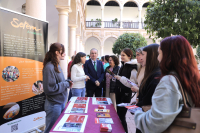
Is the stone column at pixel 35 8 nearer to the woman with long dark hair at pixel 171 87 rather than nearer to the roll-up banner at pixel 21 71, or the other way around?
the roll-up banner at pixel 21 71

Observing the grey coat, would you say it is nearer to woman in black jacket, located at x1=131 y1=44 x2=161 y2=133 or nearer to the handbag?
woman in black jacket, located at x1=131 y1=44 x2=161 y2=133

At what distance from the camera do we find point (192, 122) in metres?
0.88

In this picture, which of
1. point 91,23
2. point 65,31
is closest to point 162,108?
point 65,31

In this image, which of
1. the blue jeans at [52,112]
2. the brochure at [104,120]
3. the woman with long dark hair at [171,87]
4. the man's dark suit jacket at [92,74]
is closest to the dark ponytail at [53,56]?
the blue jeans at [52,112]

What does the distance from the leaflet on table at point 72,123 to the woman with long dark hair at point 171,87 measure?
65cm

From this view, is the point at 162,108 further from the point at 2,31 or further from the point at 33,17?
the point at 33,17

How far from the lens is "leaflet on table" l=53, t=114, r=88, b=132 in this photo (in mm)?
1438

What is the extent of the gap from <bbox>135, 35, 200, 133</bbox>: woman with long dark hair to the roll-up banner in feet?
6.39

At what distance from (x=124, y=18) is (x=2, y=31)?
2204cm

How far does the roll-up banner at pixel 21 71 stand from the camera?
6.98 ft

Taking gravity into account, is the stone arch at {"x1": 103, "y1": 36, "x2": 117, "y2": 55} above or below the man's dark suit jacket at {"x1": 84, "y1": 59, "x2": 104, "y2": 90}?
above

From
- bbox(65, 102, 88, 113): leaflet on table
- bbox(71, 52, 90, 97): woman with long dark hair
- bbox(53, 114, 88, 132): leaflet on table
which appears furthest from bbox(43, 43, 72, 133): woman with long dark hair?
bbox(71, 52, 90, 97): woman with long dark hair

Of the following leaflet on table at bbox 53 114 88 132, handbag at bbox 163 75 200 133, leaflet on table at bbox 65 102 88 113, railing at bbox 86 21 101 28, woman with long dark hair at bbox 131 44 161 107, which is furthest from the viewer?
railing at bbox 86 21 101 28

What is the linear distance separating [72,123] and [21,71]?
1354 millimetres
